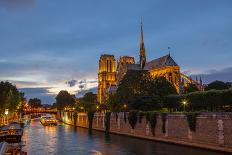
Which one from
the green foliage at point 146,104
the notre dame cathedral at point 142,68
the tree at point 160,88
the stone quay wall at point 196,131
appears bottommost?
the stone quay wall at point 196,131

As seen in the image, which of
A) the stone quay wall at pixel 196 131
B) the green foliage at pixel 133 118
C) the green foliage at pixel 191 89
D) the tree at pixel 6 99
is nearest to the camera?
the stone quay wall at pixel 196 131

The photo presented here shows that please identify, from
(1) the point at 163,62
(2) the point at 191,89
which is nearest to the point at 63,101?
(1) the point at 163,62

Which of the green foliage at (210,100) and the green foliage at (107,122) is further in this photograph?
the green foliage at (107,122)

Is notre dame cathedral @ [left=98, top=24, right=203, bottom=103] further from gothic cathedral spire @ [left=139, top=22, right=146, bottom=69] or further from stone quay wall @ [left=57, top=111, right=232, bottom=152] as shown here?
stone quay wall @ [left=57, top=111, right=232, bottom=152]

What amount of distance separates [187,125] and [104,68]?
426 feet

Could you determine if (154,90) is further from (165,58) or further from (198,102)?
(165,58)

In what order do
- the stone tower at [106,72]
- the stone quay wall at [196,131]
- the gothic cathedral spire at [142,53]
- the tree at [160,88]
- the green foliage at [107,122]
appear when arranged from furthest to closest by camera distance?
the stone tower at [106,72] < the gothic cathedral spire at [142,53] < the green foliage at [107,122] < the tree at [160,88] < the stone quay wall at [196,131]

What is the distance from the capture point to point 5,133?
35.5 m

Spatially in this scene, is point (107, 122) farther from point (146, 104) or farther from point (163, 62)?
point (163, 62)

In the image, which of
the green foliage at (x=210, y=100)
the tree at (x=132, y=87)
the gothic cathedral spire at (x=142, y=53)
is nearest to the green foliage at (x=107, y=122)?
the tree at (x=132, y=87)

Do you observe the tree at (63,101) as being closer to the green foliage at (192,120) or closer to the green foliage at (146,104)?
the green foliage at (146,104)

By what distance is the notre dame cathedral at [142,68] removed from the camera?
110 m

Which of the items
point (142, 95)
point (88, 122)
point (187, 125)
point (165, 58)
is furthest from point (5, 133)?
point (165, 58)

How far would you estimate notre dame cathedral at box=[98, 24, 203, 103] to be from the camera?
110500 millimetres
